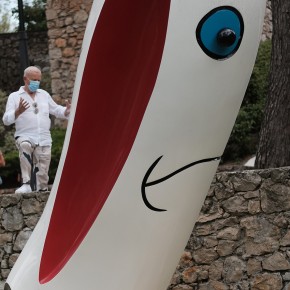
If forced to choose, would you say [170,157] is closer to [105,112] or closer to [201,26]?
[105,112]

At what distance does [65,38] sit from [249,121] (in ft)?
15.3

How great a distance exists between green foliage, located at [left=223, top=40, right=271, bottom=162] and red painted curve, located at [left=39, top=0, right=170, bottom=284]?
8.37 m

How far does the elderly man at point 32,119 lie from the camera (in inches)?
255

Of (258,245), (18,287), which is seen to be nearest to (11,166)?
(258,245)

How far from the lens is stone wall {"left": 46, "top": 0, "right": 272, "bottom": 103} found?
46.9ft

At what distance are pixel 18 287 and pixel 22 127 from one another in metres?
4.05

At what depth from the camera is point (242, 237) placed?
22.0ft

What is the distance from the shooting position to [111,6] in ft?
8.86

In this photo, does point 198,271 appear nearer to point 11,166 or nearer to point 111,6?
point 111,6

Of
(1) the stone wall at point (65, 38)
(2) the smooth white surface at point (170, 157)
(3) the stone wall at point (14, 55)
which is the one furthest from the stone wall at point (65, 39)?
(2) the smooth white surface at point (170, 157)

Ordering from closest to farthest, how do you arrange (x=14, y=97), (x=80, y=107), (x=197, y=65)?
(x=197, y=65), (x=80, y=107), (x=14, y=97)

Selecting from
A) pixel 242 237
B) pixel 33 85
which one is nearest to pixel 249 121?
pixel 242 237

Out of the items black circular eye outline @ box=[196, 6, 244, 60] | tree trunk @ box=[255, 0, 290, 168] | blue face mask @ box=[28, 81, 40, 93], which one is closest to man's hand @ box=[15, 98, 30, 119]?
blue face mask @ box=[28, 81, 40, 93]

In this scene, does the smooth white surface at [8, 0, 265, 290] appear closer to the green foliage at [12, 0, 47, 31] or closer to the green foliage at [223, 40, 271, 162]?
the green foliage at [223, 40, 271, 162]
